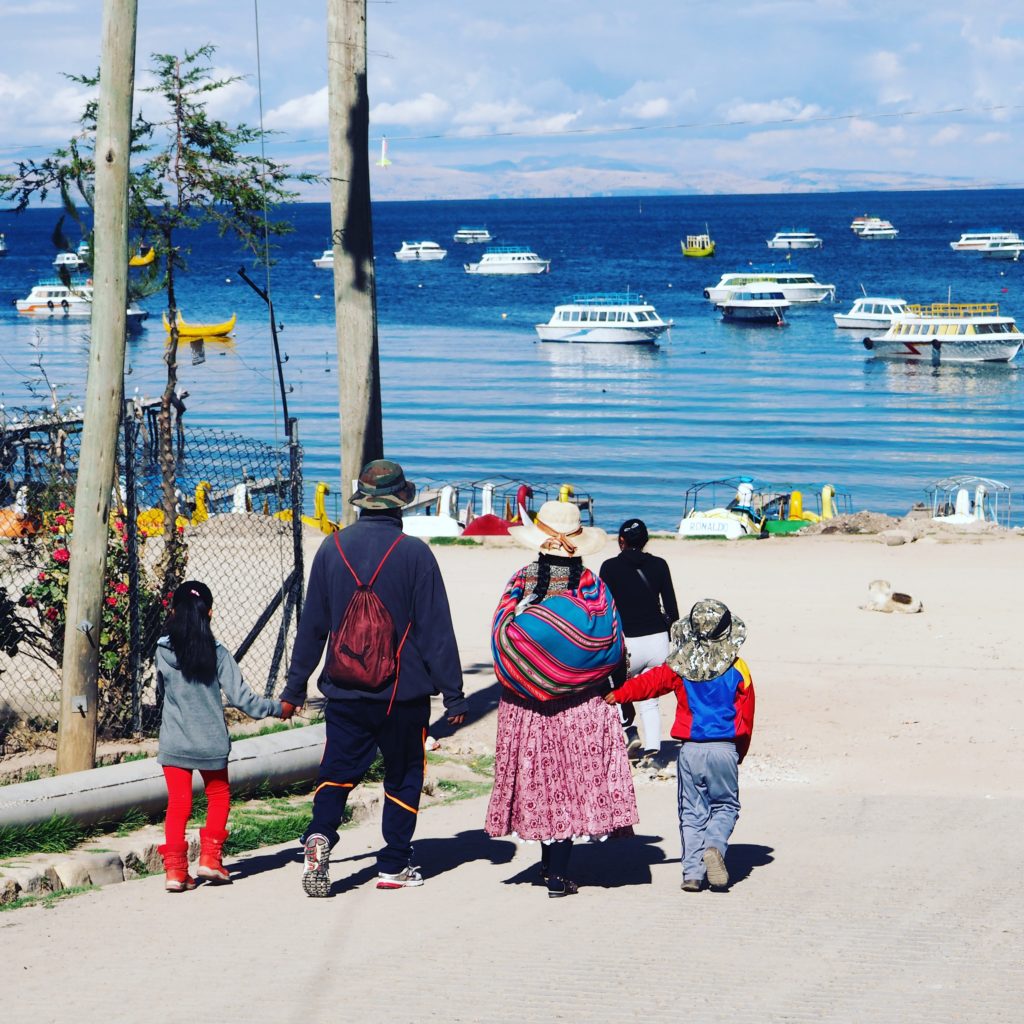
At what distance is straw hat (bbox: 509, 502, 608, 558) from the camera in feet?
19.6

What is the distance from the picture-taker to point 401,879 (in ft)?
20.3

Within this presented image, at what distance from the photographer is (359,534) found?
19.9 ft

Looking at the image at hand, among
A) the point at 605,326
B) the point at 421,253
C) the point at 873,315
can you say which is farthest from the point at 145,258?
the point at 421,253

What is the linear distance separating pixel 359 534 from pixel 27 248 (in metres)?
170

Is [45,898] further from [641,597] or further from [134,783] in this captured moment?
[641,597]

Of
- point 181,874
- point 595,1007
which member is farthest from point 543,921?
point 181,874

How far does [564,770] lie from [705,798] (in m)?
0.70

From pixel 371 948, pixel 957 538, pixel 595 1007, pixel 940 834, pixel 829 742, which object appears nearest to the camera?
pixel 595 1007

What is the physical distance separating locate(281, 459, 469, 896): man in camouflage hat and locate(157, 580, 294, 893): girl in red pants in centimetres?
32

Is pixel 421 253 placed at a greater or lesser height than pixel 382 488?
greater

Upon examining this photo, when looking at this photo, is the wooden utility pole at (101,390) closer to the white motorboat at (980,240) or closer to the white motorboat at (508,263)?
the white motorboat at (508,263)

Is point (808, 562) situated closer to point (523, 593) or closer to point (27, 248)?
point (523, 593)

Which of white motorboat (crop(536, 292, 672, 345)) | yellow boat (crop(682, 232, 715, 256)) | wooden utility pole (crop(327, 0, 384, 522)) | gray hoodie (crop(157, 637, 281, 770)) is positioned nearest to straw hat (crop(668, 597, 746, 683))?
gray hoodie (crop(157, 637, 281, 770))

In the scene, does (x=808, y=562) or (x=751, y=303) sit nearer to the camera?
(x=808, y=562)
